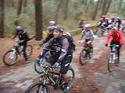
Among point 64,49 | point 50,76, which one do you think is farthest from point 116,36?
point 50,76

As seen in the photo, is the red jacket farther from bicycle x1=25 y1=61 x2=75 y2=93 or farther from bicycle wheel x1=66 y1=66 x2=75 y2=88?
bicycle x1=25 y1=61 x2=75 y2=93

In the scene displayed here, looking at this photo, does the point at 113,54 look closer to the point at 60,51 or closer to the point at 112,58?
the point at 112,58

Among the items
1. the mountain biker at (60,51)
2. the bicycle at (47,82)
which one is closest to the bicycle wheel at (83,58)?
the bicycle at (47,82)

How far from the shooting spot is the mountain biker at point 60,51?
9.89 meters

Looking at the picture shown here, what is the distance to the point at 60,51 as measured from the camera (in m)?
10.6

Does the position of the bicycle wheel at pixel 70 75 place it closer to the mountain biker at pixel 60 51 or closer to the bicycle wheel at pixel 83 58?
the mountain biker at pixel 60 51

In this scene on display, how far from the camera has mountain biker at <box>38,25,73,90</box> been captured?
9.89 meters

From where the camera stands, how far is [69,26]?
41.1 metres

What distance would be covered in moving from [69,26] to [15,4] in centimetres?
882

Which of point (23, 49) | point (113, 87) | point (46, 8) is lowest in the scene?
point (113, 87)

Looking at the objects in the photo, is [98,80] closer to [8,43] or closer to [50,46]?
[50,46]

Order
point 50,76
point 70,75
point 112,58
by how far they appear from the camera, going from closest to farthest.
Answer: point 50,76
point 70,75
point 112,58

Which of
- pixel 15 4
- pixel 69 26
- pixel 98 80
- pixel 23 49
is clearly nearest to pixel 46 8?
pixel 69 26

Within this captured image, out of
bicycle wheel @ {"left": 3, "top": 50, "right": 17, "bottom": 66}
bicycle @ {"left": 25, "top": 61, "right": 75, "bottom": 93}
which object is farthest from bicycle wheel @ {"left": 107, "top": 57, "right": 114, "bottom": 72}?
bicycle wheel @ {"left": 3, "top": 50, "right": 17, "bottom": 66}
